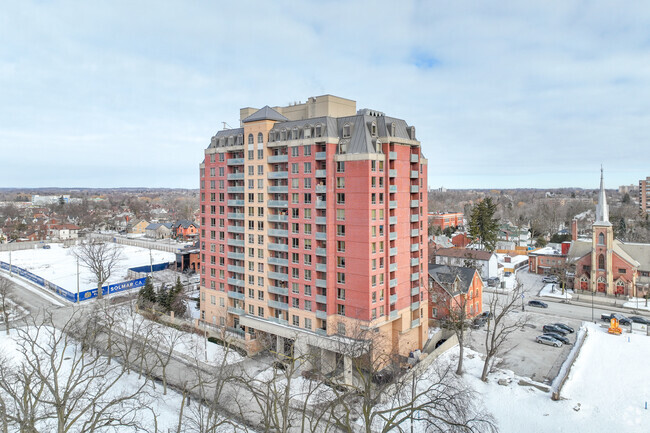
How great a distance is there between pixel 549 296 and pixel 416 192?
36792mm

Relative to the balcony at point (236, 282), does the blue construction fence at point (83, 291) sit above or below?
below

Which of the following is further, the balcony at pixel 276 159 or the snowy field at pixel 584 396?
the balcony at pixel 276 159

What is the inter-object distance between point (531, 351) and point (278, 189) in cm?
3168

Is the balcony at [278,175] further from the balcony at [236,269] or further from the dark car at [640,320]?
the dark car at [640,320]

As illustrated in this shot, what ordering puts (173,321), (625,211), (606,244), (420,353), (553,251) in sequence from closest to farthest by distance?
(420,353), (173,321), (606,244), (553,251), (625,211)

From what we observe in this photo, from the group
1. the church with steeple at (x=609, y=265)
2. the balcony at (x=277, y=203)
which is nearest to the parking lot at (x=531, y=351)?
the church with steeple at (x=609, y=265)

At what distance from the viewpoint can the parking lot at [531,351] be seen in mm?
38625

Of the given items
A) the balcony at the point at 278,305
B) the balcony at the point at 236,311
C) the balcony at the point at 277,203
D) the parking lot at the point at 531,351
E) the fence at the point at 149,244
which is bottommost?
the parking lot at the point at 531,351

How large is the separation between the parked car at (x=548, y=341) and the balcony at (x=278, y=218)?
31.2 m

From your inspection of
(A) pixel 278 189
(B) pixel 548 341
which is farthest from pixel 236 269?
(B) pixel 548 341

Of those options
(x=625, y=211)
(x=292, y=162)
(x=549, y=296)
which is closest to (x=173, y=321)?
(x=292, y=162)

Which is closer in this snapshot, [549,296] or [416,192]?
[416,192]

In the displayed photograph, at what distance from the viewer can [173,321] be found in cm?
5141

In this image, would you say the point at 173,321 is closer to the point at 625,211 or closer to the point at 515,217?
the point at 515,217
